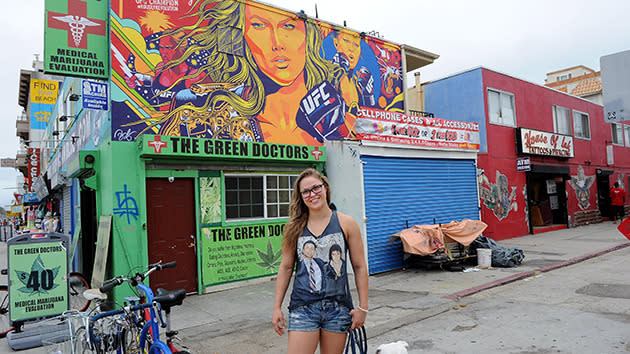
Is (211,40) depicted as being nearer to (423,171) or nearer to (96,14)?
(96,14)

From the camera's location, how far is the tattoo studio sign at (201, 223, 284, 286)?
28.1 feet

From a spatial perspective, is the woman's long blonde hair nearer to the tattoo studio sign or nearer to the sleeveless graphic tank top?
the sleeveless graphic tank top

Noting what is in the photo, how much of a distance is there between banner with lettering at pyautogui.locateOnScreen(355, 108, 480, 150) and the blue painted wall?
2.49 meters

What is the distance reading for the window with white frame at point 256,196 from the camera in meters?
9.16

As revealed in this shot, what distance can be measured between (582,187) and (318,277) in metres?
21.8

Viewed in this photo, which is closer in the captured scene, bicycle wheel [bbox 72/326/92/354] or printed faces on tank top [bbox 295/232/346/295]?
printed faces on tank top [bbox 295/232/346/295]

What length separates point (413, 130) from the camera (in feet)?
36.6

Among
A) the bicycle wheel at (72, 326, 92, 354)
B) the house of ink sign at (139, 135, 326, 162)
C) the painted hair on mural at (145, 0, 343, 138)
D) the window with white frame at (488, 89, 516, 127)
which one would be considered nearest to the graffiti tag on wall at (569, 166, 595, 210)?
the window with white frame at (488, 89, 516, 127)

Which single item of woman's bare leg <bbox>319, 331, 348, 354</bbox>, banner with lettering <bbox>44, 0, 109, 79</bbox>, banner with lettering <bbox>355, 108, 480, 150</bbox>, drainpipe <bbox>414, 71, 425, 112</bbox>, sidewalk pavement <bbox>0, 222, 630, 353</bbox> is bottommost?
sidewalk pavement <bbox>0, 222, 630, 353</bbox>

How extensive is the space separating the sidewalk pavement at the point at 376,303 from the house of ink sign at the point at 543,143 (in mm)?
5541

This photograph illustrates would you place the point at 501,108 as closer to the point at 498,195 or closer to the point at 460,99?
the point at 460,99

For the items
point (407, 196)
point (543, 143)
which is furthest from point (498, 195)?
point (407, 196)

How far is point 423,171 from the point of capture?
11.6 meters

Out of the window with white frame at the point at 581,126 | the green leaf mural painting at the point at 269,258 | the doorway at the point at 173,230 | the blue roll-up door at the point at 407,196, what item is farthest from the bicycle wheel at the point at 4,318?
the window with white frame at the point at 581,126
